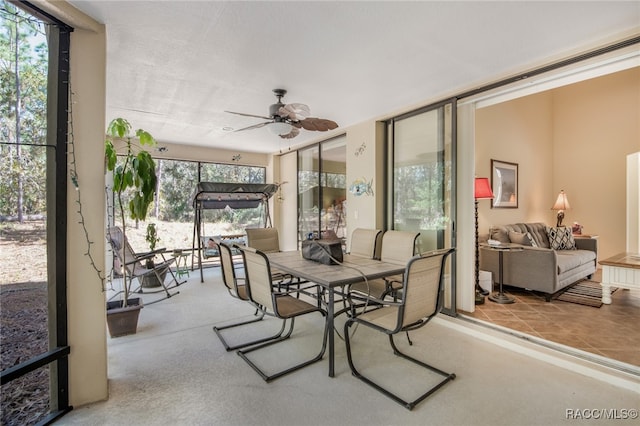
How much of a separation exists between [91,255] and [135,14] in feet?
5.32

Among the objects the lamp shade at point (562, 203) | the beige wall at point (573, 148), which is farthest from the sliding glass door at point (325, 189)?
the lamp shade at point (562, 203)

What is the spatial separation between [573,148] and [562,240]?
7.81 ft

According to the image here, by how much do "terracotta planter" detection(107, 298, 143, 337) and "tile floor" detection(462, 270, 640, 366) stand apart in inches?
138

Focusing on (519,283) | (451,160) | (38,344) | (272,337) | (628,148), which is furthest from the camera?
(628,148)

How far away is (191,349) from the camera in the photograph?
2.64 m

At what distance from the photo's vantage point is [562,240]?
5.19 m

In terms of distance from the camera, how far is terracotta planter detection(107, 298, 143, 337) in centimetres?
284

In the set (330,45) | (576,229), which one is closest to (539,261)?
(576,229)

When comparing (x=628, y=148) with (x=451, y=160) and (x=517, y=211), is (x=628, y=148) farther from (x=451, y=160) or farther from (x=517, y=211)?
(x=451, y=160)

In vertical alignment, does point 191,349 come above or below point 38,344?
below

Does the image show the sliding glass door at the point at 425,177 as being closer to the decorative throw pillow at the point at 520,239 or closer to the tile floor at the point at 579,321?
the tile floor at the point at 579,321

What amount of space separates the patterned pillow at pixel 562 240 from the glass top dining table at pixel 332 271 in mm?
4192

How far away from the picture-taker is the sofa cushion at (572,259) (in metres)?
4.13

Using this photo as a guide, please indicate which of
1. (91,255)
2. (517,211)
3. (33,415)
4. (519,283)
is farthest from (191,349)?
(517,211)
